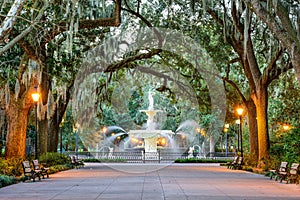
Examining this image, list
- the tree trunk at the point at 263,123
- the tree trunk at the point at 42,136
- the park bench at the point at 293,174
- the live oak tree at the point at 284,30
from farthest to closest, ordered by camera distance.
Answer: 1. the tree trunk at the point at 42,136
2. the tree trunk at the point at 263,123
3. the park bench at the point at 293,174
4. the live oak tree at the point at 284,30

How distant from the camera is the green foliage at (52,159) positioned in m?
22.3

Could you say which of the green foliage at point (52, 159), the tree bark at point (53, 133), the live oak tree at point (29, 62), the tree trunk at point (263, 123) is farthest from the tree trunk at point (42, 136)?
the tree trunk at point (263, 123)

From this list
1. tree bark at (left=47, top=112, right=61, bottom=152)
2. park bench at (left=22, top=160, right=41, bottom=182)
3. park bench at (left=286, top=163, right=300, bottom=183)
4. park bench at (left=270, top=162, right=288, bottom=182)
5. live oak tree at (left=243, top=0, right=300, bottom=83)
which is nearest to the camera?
live oak tree at (left=243, top=0, right=300, bottom=83)

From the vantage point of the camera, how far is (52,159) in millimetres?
23516

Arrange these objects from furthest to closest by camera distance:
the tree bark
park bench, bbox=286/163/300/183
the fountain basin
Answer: the fountain basin
the tree bark
park bench, bbox=286/163/300/183

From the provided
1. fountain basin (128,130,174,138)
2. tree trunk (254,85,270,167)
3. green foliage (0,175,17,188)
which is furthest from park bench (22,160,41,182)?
fountain basin (128,130,174,138)

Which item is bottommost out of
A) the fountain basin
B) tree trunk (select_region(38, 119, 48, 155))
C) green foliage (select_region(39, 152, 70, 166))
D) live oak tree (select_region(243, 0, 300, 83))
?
green foliage (select_region(39, 152, 70, 166))

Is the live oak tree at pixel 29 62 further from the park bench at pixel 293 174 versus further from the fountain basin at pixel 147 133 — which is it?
the fountain basin at pixel 147 133

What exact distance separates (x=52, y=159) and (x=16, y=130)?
5.00 metres

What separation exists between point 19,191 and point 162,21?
44.3 feet

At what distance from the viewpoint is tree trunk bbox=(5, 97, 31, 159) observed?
18828mm

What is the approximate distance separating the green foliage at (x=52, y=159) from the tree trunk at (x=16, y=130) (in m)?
3.14

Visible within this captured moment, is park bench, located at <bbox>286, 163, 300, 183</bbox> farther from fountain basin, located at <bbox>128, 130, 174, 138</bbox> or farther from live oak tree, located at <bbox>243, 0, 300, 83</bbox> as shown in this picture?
fountain basin, located at <bbox>128, 130, 174, 138</bbox>

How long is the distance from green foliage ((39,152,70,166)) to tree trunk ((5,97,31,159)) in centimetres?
314
